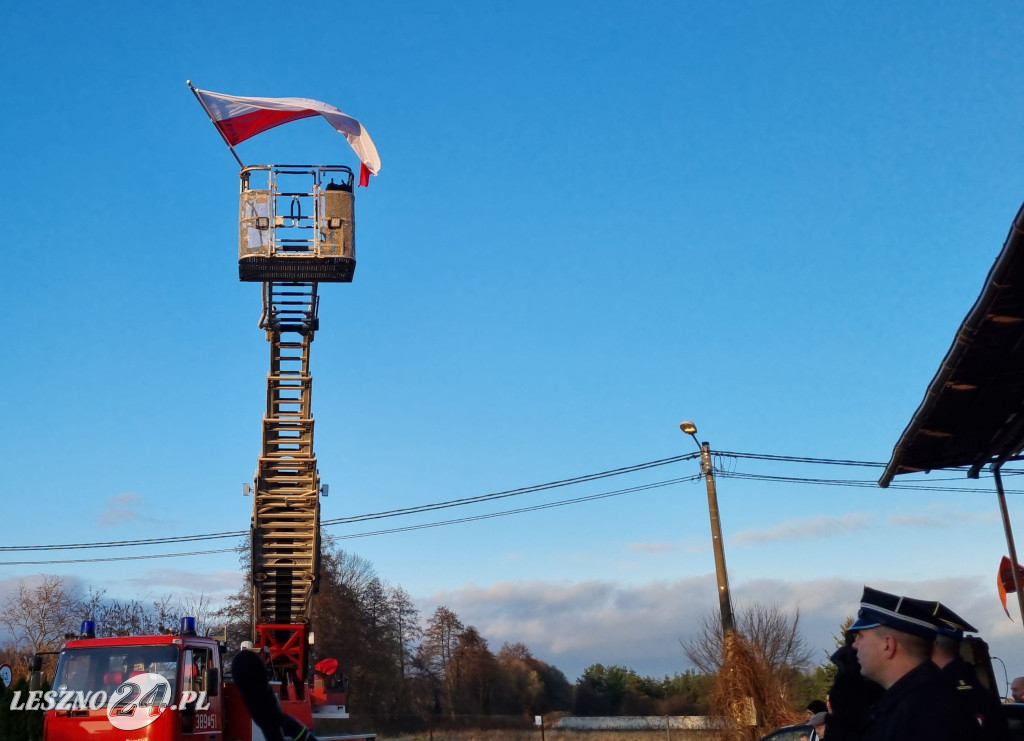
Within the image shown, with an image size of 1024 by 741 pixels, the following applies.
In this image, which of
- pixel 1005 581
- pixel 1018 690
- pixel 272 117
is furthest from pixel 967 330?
pixel 272 117

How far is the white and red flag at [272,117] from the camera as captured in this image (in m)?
18.5

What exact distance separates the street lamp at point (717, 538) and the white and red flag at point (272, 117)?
821cm

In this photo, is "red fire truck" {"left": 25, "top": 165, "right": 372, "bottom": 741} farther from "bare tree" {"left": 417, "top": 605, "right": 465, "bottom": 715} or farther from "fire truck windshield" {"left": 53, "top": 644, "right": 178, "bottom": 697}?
"bare tree" {"left": 417, "top": 605, "right": 465, "bottom": 715}

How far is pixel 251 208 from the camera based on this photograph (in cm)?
1666

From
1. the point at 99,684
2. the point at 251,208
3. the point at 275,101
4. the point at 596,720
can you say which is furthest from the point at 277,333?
the point at 596,720

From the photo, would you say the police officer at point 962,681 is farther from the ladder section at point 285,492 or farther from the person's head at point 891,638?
the ladder section at point 285,492

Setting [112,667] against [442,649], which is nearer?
[112,667]

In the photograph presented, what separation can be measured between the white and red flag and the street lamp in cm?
821

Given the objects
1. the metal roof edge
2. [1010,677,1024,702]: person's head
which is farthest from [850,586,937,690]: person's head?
[1010,677,1024,702]: person's head

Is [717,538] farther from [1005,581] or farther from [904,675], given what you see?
[904,675]

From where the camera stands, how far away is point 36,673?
39.9 ft

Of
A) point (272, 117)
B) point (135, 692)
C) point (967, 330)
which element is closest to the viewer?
point (967, 330)

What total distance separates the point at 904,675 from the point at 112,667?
1029cm

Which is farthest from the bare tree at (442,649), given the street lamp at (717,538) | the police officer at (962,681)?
the police officer at (962,681)
